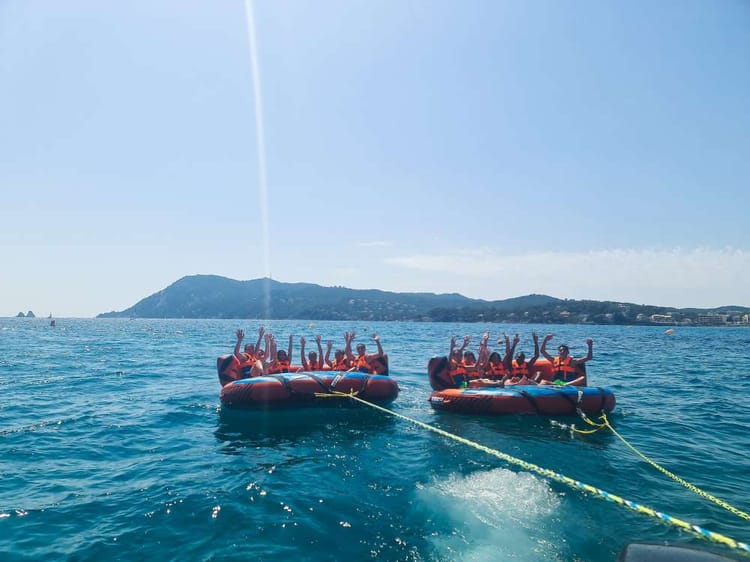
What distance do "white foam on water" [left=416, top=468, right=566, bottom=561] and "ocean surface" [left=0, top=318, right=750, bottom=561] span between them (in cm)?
2

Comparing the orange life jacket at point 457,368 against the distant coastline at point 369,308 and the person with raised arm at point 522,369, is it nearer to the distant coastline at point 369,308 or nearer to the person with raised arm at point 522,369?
the person with raised arm at point 522,369

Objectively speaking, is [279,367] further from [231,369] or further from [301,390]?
[301,390]

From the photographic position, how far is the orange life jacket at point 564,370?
11117 mm

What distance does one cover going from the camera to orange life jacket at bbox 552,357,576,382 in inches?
438

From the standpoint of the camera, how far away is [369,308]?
12938 centimetres


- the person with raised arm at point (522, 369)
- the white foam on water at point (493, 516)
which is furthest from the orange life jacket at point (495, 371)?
the white foam on water at point (493, 516)

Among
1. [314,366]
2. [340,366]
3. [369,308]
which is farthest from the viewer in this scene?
[369,308]

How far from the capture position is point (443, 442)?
326 inches

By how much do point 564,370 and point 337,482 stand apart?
7.27m

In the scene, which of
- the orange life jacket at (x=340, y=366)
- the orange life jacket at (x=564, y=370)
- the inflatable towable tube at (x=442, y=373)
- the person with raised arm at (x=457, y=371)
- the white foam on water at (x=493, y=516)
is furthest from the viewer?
the orange life jacket at (x=340, y=366)

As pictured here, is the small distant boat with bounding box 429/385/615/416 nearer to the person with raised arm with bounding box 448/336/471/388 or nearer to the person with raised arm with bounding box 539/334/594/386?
the person with raised arm with bounding box 539/334/594/386

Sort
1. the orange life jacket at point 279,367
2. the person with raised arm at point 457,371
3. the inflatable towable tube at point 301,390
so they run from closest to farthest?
the inflatable towable tube at point 301,390 < the person with raised arm at point 457,371 < the orange life jacket at point 279,367

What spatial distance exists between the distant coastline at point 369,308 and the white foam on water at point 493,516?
10681cm

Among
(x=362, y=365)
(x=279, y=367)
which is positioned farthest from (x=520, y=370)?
(x=279, y=367)
